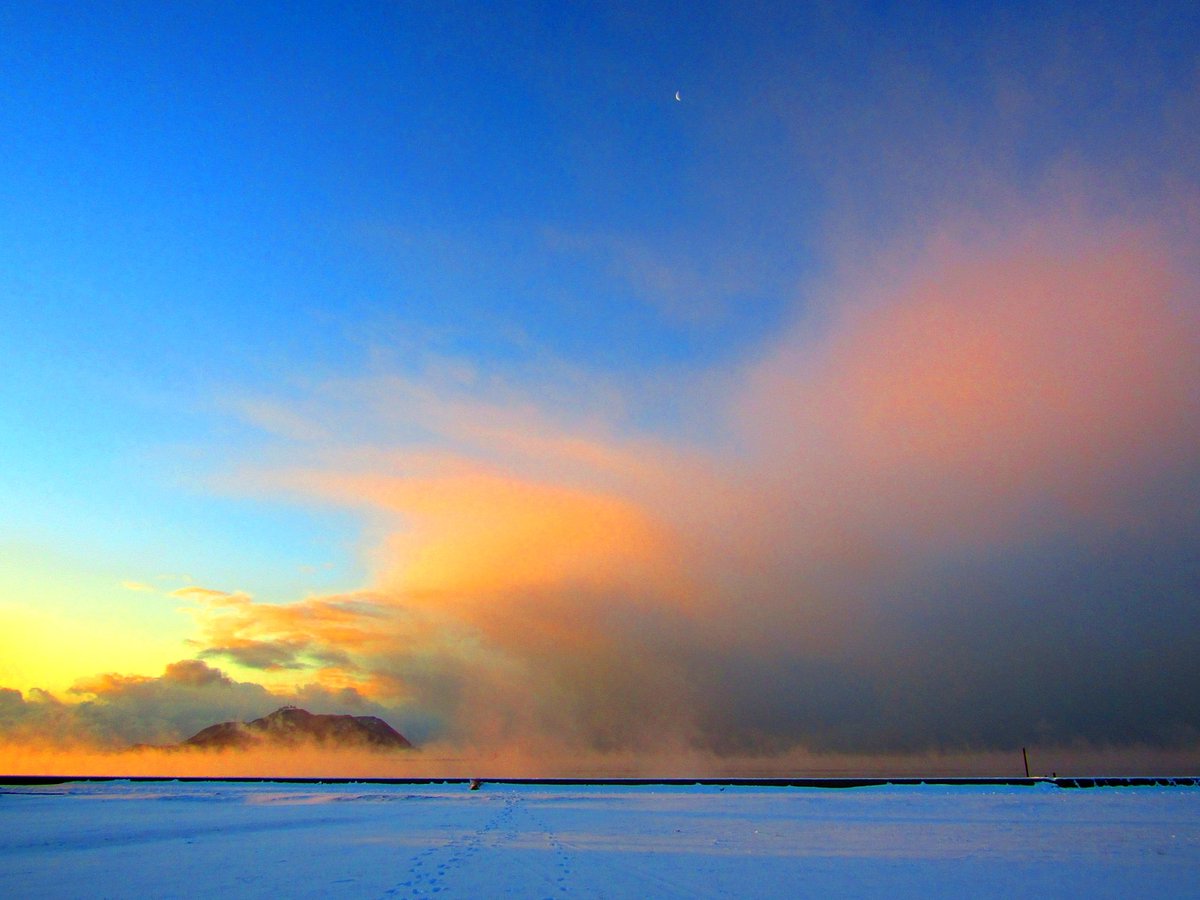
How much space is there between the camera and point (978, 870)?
24.5 metres

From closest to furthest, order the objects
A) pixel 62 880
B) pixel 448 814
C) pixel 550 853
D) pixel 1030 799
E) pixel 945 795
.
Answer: pixel 62 880 < pixel 550 853 < pixel 448 814 < pixel 1030 799 < pixel 945 795

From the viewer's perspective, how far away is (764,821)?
149 ft

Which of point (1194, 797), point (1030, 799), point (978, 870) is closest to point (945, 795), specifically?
point (1030, 799)

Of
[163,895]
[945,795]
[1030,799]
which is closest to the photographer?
[163,895]

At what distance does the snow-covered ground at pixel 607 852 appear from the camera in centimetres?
2123

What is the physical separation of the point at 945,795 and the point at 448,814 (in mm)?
50110

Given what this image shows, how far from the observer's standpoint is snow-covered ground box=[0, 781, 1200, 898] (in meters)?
21.2

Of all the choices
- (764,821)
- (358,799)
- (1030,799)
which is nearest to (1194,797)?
(1030,799)

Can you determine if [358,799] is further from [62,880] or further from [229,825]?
[62,880]

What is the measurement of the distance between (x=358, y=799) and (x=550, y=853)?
52.7 meters

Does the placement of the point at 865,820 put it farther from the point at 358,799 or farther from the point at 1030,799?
the point at 358,799

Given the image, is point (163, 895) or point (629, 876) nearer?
point (163, 895)

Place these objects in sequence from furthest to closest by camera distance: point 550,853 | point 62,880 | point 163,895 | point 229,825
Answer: point 229,825 → point 550,853 → point 62,880 → point 163,895

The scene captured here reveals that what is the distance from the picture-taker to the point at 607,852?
2945cm
